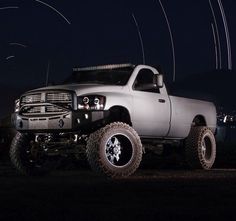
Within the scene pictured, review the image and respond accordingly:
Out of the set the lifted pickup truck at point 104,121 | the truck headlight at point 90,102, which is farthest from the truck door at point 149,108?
the truck headlight at point 90,102

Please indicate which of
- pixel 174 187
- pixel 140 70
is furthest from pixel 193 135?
pixel 174 187

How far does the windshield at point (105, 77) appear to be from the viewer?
46.4ft

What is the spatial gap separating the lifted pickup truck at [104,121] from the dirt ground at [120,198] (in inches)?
22.5

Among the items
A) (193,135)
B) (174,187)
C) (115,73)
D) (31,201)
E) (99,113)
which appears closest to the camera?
(31,201)

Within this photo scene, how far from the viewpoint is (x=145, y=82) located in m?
14.7

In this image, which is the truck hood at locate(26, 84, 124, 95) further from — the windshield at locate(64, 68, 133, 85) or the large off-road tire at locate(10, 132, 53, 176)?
the large off-road tire at locate(10, 132, 53, 176)

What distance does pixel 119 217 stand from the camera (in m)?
7.14

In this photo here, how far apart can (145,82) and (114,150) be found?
216cm

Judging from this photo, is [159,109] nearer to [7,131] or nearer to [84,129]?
[84,129]

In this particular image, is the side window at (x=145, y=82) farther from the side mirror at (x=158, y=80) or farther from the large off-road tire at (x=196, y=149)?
the large off-road tire at (x=196, y=149)

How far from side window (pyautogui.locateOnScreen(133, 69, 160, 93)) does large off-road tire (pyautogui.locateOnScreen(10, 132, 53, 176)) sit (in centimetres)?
237

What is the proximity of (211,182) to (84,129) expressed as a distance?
2.57m

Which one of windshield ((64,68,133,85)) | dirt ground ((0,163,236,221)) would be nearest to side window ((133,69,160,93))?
windshield ((64,68,133,85))

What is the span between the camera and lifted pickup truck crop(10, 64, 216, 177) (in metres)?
12.8
